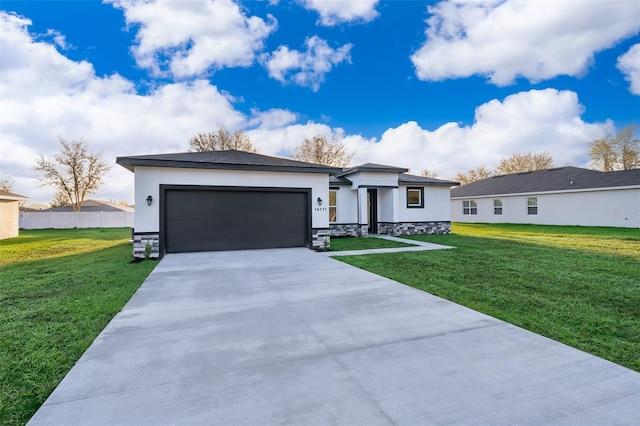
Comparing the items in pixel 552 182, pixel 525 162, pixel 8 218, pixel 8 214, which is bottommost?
pixel 8 218

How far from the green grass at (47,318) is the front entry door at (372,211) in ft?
35.9

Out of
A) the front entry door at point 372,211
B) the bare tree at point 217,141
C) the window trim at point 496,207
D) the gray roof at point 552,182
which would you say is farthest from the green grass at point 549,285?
the bare tree at point 217,141

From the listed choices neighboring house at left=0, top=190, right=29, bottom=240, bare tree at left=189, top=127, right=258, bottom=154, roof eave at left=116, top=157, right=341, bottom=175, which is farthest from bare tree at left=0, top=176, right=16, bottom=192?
roof eave at left=116, top=157, right=341, bottom=175

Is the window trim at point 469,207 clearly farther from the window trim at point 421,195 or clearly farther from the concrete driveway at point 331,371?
the concrete driveway at point 331,371

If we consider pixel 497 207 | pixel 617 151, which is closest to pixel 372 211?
pixel 497 207

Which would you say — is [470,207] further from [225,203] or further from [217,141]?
[217,141]

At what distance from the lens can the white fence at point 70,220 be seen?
81.9ft

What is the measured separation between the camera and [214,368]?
102 inches

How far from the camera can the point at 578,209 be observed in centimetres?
1888

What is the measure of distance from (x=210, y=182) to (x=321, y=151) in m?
21.2

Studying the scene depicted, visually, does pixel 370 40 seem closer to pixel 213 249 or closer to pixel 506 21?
pixel 506 21

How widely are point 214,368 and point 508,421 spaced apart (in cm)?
217

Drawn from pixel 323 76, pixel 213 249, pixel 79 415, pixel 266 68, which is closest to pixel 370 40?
pixel 323 76

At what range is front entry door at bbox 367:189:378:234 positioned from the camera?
15.9 metres
